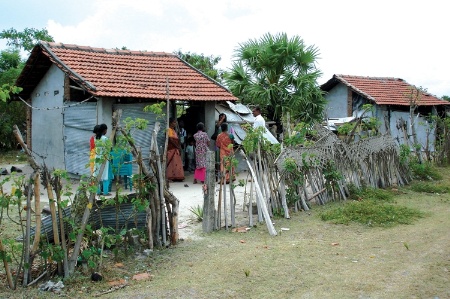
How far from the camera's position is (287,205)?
7777 millimetres

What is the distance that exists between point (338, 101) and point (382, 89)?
6.49 feet

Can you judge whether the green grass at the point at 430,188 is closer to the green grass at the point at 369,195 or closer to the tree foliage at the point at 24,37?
the green grass at the point at 369,195

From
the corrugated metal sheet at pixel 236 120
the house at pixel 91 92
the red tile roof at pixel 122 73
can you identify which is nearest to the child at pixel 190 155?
the house at pixel 91 92

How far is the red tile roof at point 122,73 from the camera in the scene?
37.2 ft


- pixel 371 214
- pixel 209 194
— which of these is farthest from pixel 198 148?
pixel 371 214

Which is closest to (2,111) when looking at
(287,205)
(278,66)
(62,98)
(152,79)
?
(62,98)

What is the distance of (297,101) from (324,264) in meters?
10.4

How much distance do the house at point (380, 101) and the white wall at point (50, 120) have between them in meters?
10.7

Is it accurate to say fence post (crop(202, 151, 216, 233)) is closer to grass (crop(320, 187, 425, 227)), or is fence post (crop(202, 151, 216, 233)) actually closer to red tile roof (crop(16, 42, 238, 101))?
grass (crop(320, 187, 425, 227))

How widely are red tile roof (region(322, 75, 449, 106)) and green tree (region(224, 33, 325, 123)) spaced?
3940 mm

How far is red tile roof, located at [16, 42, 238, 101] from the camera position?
11336 millimetres

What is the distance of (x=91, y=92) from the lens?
10695 mm

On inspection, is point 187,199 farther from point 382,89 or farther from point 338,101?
point 382,89

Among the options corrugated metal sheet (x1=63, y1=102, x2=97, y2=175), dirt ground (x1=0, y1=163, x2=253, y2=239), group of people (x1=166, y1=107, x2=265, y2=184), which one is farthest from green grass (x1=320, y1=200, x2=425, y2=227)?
corrugated metal sheet (x1=63, y1=102, x2=97, y2=175)
